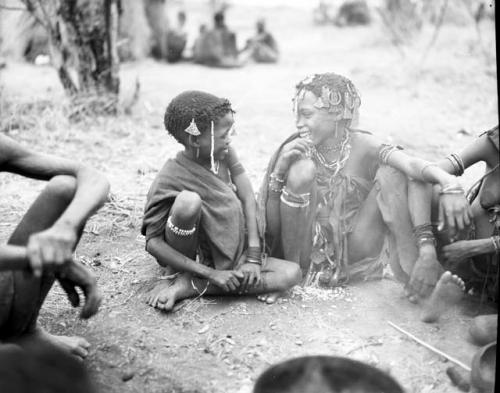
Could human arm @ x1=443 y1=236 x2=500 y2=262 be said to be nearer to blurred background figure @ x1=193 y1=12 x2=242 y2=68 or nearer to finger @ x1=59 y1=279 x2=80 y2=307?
finger @ x1=59 y1=279 x2=80 y2=307

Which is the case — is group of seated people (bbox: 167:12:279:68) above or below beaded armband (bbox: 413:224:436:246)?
above

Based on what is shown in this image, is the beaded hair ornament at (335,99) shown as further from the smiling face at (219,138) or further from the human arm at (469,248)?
the human arm at (469,248)

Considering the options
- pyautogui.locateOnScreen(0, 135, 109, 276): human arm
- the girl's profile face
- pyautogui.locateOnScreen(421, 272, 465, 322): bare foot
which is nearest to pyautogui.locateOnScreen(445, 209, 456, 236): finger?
pyautogui.locateOnScreen(421, 272, 465, 322): bare foot

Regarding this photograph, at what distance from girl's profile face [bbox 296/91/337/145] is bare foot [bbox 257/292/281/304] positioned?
0.80 metres

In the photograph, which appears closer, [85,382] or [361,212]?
[85,382]

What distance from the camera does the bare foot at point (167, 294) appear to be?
2690mm

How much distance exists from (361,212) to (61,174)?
151 cm

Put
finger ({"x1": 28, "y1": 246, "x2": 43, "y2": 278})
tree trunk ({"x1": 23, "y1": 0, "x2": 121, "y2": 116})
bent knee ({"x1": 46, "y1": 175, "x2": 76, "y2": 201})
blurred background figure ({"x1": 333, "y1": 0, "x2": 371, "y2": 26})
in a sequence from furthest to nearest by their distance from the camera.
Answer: blurred background figure ({"x1": 333, "y1": 0, "x2": 371, "y2": 26})
tree trunk ({"x1": 23, "y1": 0, "x2": 121, "y2": 116})
bent knee ({"x1": 46, "y1": 175, "x2": 76, "y2": 201})
finger ({"x1": 28, "y1": 246, "x2": 43, "y2": 278})

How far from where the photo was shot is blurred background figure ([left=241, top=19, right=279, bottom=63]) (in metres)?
11.9

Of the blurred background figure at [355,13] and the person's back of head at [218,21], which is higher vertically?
the blurred background figure at [355,13]

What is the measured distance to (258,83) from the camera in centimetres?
894

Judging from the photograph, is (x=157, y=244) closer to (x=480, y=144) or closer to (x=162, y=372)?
(x=162, y=372)

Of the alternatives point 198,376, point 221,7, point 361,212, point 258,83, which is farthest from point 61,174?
Answer: point 221,7

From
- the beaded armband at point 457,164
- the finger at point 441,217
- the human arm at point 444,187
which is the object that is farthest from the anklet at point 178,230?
the beaded armband at point 457,164
